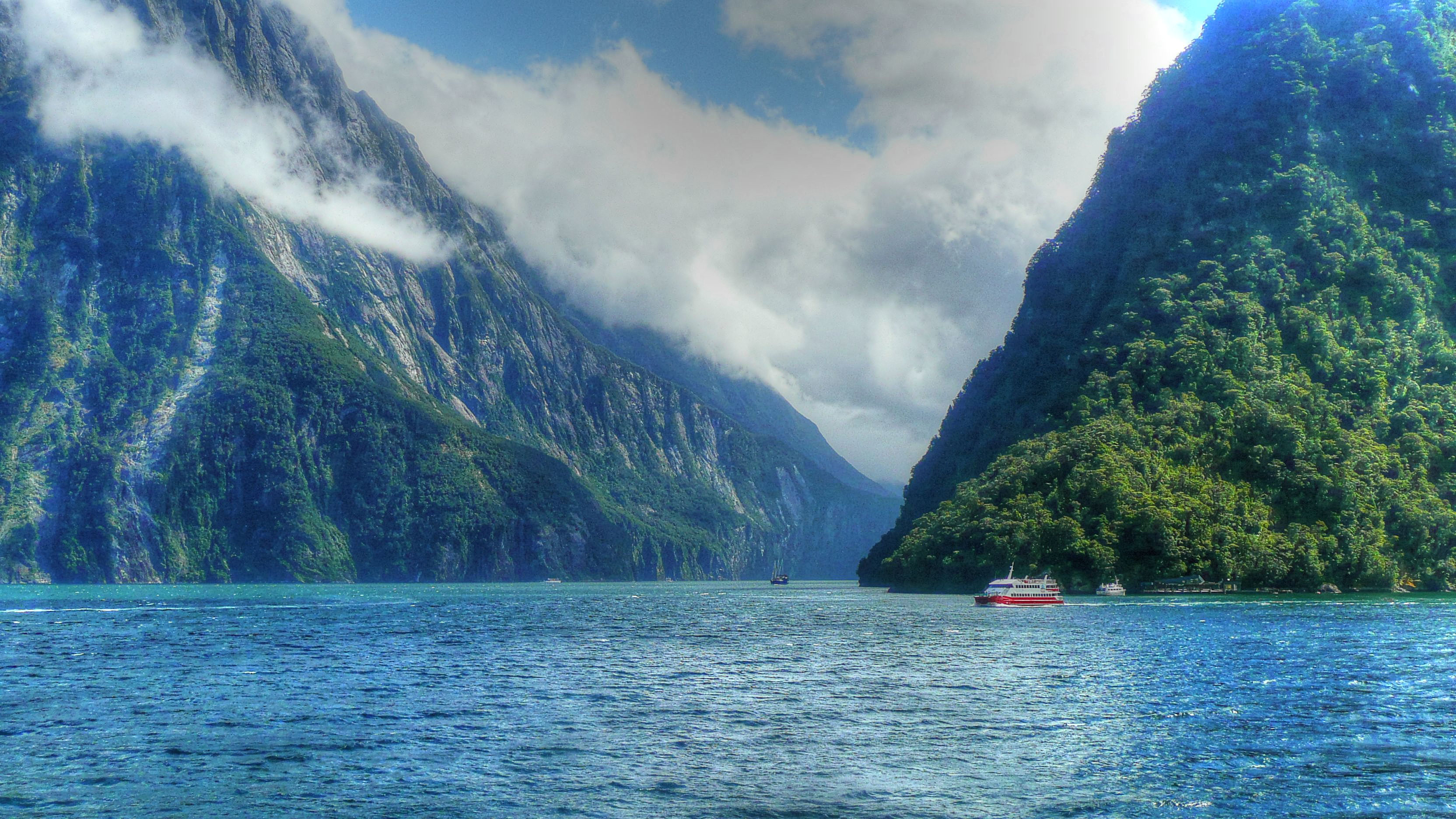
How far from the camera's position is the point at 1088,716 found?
50.6 m

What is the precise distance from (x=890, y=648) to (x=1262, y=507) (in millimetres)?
107192

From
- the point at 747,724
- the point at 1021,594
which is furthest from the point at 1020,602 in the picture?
the point at 747,724

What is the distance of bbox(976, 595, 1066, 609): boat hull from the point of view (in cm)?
14200

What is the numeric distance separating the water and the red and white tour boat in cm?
4401

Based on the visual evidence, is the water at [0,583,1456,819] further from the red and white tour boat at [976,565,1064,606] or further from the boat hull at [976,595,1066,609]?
the red and white tour boat at [976,565,1064,606]

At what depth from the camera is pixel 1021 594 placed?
474 feet

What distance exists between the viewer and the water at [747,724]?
35719 mm

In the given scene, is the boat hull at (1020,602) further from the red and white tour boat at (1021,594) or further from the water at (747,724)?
the water at (747,724)

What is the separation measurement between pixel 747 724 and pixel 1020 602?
100 metres

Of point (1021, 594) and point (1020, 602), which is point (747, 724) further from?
point (1021, 594)

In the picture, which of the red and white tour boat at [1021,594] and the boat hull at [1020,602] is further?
the red and white tour boat at [1021,594]

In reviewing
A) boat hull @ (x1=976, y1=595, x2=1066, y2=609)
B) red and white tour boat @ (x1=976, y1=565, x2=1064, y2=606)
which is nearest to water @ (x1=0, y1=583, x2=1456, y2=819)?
boat hull @ (x1=976, y1=595, x2=1066, y2=609)

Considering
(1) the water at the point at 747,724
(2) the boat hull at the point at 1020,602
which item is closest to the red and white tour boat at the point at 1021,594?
(2) the boat hull at the point at 1020,602

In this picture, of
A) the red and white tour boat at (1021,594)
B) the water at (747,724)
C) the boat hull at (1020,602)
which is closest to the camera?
the water at (747,724)
